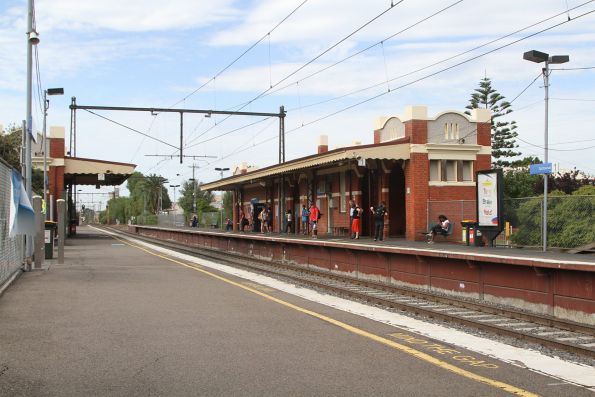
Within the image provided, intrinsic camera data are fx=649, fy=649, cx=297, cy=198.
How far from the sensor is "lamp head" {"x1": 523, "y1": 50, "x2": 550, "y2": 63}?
68.0ft

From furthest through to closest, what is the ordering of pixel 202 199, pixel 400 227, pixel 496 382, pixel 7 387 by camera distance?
pixel 202 199, pixel 400 227, pixel 496 382, pixel 7 387

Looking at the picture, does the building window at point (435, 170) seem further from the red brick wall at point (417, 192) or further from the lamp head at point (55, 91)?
the lamp head at point (55, 91)

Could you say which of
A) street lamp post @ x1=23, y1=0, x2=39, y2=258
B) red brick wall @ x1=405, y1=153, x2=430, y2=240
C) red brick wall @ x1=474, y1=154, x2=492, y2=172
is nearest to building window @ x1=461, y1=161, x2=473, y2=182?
red brick wall @ x1=474, y1=154, x2=492, y2=172

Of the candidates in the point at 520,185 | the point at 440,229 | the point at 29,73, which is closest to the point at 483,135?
the point at 440,229

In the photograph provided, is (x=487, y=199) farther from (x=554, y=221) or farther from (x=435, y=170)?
(x=435, y=170)

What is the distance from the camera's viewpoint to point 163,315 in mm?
10383

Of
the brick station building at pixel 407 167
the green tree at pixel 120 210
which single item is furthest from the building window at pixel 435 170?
the green tree at pixel 120 210

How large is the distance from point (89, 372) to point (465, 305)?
7.83 metres

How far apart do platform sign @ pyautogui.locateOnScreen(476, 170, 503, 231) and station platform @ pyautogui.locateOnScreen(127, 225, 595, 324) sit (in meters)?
3.35

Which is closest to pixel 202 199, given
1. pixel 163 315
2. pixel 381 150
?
pixel 381 150

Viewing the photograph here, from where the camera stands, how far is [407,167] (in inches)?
1184

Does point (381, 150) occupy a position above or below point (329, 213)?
above

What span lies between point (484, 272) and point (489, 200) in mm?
7306

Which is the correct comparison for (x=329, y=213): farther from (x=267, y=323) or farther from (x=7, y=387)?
(x=7, y=387)
